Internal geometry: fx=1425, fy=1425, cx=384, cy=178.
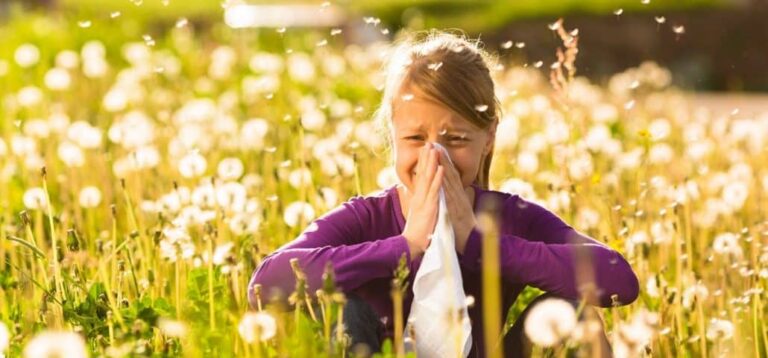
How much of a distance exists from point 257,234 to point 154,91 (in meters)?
3.43

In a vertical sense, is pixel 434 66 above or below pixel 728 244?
above

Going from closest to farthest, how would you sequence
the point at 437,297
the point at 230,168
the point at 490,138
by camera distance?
the point at 437,297, the point at 490,138, the point at 230,168

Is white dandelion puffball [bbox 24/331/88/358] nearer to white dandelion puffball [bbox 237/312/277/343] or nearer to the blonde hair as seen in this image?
white dandelion puffball [bbox 237/312/277/343]

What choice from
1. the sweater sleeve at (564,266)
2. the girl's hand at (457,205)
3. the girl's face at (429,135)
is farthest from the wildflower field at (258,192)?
the girl's face at (429,135)

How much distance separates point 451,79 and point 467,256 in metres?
0.38

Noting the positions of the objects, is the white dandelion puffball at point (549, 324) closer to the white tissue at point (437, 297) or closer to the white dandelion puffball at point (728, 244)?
the white tissue at point (437, 297)

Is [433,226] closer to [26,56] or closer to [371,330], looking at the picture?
[371,330]

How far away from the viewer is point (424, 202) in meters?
2.71

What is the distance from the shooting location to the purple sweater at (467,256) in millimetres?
2732

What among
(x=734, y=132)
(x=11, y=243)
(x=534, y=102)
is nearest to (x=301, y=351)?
(x=11, y=243)

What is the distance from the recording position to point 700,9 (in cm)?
1155

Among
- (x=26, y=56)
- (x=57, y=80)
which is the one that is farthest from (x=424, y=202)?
(x=26, y=56)

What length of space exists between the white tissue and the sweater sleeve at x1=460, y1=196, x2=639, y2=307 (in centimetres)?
12

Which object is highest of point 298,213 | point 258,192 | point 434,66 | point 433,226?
point 434,66
